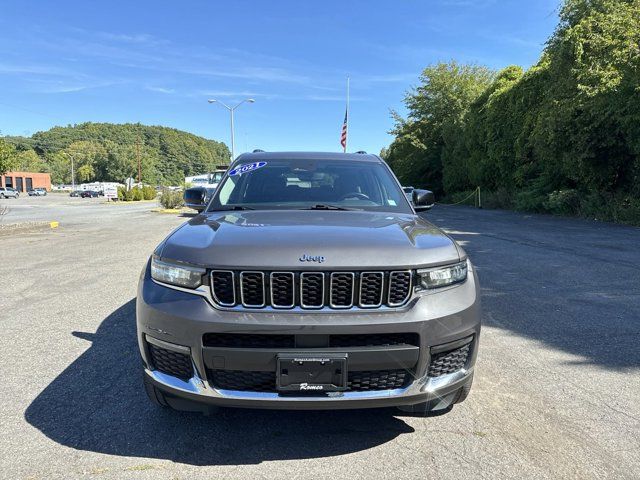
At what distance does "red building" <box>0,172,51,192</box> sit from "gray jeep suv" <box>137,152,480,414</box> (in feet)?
332

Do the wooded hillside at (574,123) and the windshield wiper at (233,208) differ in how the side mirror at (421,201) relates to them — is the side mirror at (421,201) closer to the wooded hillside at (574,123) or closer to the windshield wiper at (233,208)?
the windshield wiper at (233,208)

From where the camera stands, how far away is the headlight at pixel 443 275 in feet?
8.37

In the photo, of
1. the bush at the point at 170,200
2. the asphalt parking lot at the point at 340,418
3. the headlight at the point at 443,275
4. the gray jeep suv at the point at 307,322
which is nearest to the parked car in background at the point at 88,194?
the bush at the point at 170,200

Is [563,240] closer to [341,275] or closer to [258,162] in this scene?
[258,162]

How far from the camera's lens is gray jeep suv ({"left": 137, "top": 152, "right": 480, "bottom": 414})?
2.35m

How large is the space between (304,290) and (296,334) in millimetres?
227

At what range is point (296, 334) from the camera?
234 centimetres

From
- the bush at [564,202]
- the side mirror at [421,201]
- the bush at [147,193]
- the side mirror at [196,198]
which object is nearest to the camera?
the side mirror at [196,198]

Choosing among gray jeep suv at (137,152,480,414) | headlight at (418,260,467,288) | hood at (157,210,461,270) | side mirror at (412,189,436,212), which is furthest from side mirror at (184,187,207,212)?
headlight at (418,260,467,288)

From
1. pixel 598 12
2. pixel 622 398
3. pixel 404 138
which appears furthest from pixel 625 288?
pixel 404 138

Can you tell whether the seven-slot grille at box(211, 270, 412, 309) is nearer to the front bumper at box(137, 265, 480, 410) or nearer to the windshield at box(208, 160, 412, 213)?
the front bumper at box(137, 265, 480, 410)

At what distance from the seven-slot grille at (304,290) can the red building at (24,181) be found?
333 feet

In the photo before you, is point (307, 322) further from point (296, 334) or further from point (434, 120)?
point (434, 120)

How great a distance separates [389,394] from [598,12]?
1992cm
